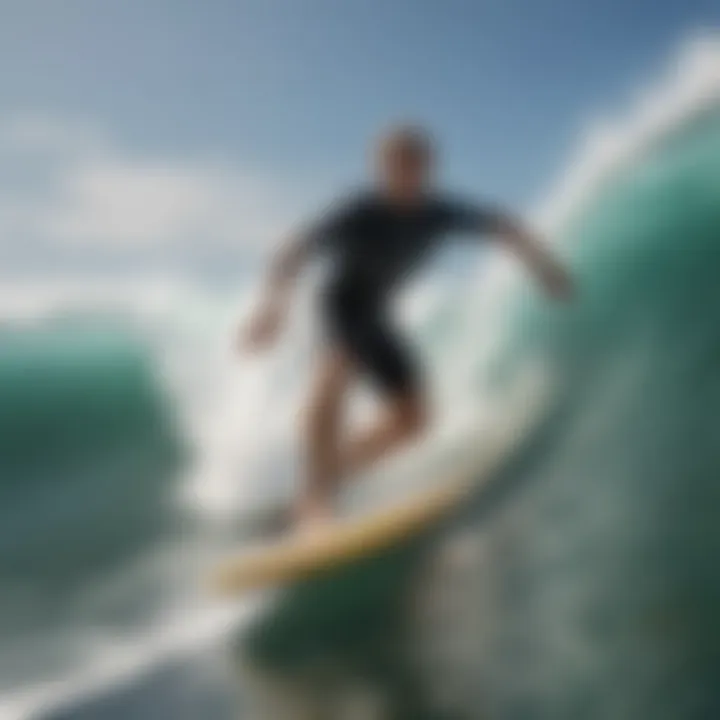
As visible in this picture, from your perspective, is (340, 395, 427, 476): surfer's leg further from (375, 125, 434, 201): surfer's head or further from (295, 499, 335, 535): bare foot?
(375, 125, 434, 201): surfer's head

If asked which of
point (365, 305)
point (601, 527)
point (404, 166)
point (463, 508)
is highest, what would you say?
point (404, 166)

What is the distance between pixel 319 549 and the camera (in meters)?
1.56

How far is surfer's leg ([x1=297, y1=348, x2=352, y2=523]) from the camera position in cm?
159

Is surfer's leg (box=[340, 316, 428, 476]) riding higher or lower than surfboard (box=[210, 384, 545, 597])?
higher

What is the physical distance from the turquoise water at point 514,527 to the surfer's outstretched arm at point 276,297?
174mm

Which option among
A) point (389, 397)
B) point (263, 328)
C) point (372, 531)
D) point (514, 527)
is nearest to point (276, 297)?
point (263, 328)

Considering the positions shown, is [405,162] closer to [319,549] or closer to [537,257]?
[537,257]

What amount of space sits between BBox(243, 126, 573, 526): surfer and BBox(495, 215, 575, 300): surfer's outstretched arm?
6 centimetres

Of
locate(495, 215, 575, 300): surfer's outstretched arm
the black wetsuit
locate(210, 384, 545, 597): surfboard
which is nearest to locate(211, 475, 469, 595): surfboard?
locate(210, 384, 545, 597): surfboard

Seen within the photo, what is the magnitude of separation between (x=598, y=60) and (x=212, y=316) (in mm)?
704

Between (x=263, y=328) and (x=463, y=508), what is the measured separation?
1.24ft

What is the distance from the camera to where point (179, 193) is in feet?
5.54

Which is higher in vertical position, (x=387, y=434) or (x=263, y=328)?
(x=263, y=328)

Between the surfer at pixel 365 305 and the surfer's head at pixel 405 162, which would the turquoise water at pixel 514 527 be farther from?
the surfer's head at pixel 405 162
